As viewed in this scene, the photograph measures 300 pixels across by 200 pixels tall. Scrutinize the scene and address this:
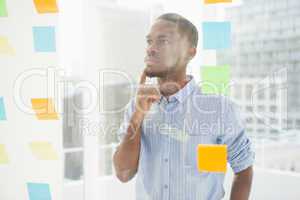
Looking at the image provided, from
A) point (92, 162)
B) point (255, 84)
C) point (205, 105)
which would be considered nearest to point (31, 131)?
point (92, 162)

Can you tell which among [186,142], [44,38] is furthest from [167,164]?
[44,38]

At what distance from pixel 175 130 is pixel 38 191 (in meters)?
0.62

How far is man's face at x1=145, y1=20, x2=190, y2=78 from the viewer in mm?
1382

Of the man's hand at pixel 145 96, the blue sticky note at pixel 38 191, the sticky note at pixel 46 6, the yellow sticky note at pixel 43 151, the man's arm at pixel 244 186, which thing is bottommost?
the blue sticky note at pixel 38 191

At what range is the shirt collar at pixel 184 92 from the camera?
140 centimetres

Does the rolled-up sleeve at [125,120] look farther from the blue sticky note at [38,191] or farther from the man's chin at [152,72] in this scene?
the blue sticky note at [38,191]

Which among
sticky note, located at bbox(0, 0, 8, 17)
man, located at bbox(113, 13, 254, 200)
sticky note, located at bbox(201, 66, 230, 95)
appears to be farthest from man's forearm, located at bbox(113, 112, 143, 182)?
sticky note, located at bbox(0, 0, 8, 17)

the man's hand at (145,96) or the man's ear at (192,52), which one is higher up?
the man's ear at (192,52)

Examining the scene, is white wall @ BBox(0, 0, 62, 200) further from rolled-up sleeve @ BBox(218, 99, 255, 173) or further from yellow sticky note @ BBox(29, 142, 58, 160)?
rolled-up sleeve @ BBox(218, 99, 255, 173)

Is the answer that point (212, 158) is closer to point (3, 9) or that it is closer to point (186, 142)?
point (186, 142)

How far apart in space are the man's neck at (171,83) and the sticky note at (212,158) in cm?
20

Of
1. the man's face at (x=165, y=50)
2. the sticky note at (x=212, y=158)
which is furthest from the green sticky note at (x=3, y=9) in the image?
the sticky note at (x=212, y=158)

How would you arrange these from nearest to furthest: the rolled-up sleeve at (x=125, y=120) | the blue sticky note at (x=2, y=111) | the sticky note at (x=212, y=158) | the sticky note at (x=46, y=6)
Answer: the sticky note at (x=212, y=158) → the rolled-up sleeve at (x=125, y=120) → the sticky note at (x=46, y=6) → the blue sticky note at (x=2, y=111)

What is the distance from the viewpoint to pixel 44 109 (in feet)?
5.41
